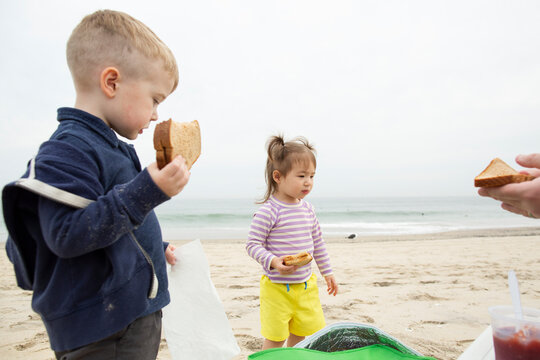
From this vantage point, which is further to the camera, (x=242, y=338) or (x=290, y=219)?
(x=242, y=338)

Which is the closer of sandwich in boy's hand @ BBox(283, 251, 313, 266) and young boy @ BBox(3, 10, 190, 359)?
young boy @ BBox(3, 10, 190, 359)

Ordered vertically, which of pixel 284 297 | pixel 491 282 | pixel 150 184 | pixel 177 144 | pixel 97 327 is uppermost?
pixel 177 144

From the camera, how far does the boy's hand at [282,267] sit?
2.44 meters

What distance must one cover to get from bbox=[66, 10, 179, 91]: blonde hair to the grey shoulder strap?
461 millimetres

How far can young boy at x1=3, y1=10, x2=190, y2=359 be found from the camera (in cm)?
117

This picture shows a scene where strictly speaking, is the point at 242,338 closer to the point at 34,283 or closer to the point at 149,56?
the point at 34,283

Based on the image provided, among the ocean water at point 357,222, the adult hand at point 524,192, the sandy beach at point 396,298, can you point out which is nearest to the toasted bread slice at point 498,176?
the adult hand at point 524,192

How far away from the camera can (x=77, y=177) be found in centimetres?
121

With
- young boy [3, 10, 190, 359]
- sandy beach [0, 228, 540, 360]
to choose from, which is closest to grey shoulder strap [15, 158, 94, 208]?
young boy [3, 10, 190, 359]

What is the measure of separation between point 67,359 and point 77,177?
643 millimetres

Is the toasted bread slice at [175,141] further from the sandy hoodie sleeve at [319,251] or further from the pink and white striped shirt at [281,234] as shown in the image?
the sandy hoodie sleeve at [319,251]

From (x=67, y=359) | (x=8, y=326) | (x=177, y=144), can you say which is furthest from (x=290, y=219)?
(x=8, y=326)

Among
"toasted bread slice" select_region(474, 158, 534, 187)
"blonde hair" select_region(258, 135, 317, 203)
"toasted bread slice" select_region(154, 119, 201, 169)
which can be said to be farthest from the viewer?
"blonde hair" select_region(258, 135, 317, 203)

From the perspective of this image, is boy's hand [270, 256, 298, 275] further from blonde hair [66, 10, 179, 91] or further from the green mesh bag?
blonde hair [66, 10, 179, 91]
